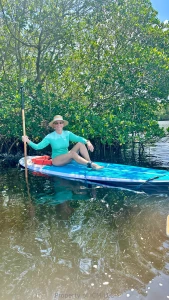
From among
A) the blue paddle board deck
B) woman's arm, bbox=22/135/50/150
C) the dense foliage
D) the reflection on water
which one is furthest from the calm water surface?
the dense foliage

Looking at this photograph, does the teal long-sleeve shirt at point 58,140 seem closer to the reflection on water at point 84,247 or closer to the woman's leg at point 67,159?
the woman's leg at point 67,159

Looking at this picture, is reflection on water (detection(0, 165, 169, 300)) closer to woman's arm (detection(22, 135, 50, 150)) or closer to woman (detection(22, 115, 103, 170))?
woman (detection(22, 115, 103, 170))

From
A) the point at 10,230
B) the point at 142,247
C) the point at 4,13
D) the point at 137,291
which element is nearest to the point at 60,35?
the point at 4,13

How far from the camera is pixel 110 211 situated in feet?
16.7

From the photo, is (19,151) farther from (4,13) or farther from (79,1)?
(79,1)

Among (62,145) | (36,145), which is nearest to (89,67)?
(62,145)

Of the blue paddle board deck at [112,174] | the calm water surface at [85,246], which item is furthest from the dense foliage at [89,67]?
the calm water surface at [85,246]

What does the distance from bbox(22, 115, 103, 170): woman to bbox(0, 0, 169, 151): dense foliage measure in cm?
233

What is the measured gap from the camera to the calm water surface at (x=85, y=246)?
9.57ft

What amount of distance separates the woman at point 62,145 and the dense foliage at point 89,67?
91.8 inches

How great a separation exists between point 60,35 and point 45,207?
7558 mm

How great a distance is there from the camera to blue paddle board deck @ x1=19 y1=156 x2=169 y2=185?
6233 mm

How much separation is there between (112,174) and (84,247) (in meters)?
3.13

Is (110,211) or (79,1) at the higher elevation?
(79,1)
